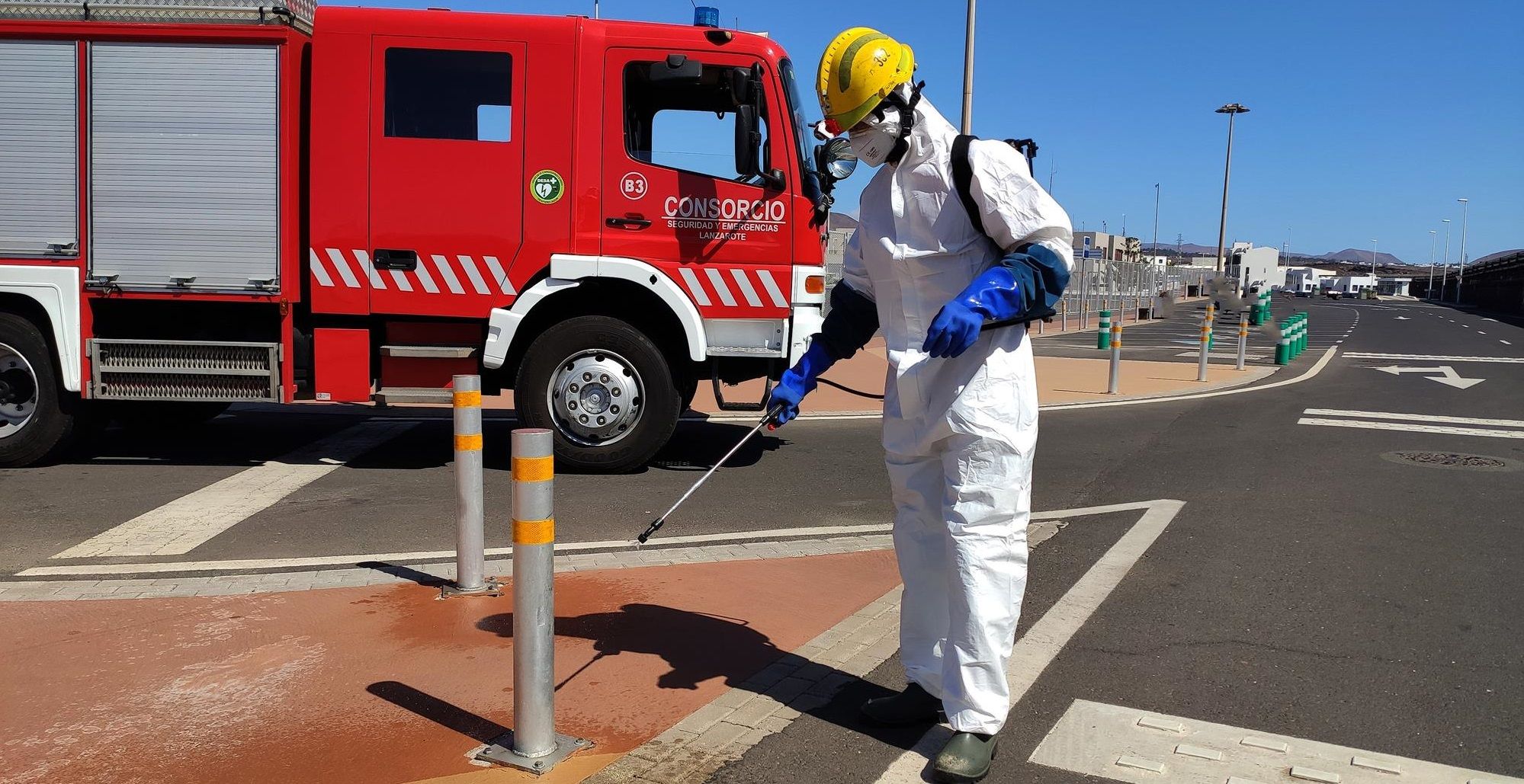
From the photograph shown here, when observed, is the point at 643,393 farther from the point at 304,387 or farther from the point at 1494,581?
the point at 1494,581

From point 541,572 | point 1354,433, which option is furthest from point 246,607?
point 1354,433

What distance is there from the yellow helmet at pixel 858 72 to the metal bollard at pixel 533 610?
1250 millimetres

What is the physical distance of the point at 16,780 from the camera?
312 centimetres

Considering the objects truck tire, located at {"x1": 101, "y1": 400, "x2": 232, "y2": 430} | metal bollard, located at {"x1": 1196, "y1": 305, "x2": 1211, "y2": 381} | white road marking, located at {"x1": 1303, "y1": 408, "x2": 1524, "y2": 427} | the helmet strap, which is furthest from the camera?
metal bollard, located at {"x1": 1196, "y1": 305, "x2": 1211, "y2": 381}

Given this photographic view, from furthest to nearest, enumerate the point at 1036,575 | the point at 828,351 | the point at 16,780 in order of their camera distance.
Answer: the point at 1036,575, the point at 828,351, the point at 16,780

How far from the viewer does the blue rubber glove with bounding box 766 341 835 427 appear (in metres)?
3.79

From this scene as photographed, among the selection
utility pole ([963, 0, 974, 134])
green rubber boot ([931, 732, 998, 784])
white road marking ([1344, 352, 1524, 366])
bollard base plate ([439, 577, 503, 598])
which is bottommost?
bollard base plate ([439, 577, 503, 598])

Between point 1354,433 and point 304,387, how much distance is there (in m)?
8.85

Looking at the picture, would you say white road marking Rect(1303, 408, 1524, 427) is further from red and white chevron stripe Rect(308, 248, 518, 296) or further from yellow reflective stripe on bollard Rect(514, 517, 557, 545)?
yellow reflective stripe on bollard Rect(514, 517, 557, 545)

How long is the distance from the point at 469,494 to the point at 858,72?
2558mm

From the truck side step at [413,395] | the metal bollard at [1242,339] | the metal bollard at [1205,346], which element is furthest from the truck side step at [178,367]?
the metal bollard at [1242,339]

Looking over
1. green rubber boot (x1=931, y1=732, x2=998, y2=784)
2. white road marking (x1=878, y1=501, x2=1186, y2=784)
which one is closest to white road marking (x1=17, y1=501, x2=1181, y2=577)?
white road marking (x1=878, y1=501, x2=1186, y2=784)

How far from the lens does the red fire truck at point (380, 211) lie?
288 inches

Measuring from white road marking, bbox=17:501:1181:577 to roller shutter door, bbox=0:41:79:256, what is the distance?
3005 mm
